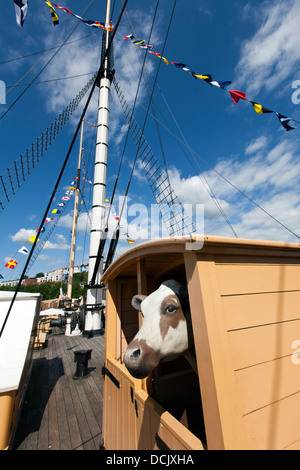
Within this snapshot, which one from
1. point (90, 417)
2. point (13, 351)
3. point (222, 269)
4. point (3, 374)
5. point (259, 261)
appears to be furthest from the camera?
point (90, 417)

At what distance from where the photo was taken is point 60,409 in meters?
4.34

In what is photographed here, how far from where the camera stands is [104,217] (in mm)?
12102

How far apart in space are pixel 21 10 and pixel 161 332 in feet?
21.8

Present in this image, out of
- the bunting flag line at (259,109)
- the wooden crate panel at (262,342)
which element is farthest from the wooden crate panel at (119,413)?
the bunting flag line at (259,109)

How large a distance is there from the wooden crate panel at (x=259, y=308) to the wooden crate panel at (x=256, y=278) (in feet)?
0.15

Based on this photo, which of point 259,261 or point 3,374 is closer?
point 259,261

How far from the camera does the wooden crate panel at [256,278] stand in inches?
56.5

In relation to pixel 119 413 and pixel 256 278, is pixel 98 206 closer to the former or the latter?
pixel 119 413

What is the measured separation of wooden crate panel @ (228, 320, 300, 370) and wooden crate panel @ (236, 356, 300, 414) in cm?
5

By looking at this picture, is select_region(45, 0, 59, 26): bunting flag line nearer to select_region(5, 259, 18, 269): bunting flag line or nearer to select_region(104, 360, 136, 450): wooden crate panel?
select_region(104, 360, 136, 450): wooden crate panel

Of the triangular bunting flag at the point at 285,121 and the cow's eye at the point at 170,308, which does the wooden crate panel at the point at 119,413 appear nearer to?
the cow's eye at the point at 170,308

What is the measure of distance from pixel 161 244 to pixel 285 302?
46.1 inches
